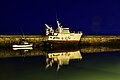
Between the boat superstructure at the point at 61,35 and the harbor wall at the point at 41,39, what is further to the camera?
the boat superstructure at the point at 61,35

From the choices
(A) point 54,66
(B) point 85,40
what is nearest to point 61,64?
(A) point 54,66

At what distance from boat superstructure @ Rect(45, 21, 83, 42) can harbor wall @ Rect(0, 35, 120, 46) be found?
0.52 meters

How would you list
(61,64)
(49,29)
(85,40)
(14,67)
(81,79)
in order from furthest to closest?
(85,40) < (49,29) < (61,64) < (14,67) < (81,79)

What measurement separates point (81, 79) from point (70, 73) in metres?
Answer: 0.94

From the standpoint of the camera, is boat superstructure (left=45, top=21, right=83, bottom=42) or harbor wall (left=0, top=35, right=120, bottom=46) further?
boat superstructure (left=45, top=21, right=83, bottom=42)

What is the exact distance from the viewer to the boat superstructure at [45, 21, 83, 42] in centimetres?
1810

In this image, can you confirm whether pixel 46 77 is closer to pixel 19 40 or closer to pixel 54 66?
pixel 54 66

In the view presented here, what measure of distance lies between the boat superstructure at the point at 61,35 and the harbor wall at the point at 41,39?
52 centimetres

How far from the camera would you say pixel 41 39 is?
18.6 m

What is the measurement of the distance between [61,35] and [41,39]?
4.21 feet

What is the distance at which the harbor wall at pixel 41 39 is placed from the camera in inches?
701

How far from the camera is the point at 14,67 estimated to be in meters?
10.1

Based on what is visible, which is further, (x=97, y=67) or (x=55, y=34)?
(x=55, y=34)

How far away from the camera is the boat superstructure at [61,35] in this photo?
712 inches
